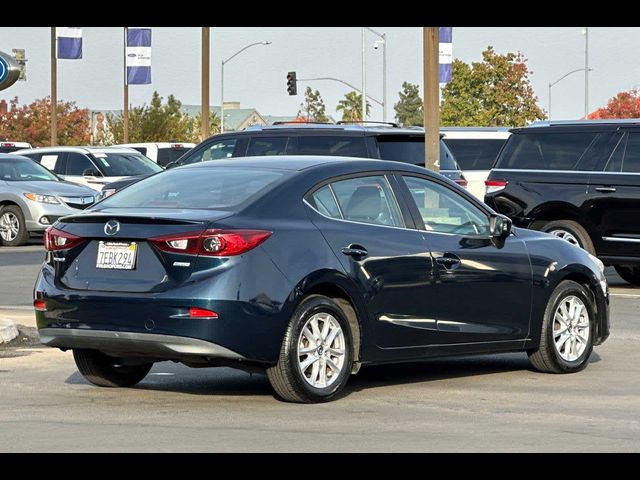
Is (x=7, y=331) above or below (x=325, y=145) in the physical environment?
below

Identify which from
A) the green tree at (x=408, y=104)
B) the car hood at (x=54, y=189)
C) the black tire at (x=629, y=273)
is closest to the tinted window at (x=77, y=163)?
the car hood at (x=54, y=189)

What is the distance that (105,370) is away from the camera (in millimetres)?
10258

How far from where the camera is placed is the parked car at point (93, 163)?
30323 millimetres

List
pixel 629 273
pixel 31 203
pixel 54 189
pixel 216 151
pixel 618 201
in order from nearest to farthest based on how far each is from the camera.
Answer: pixel 618 201
pixel 629 273
pixel 216 151
pixel 31 203
pixel 54 189

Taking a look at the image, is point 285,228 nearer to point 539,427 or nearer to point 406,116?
point 539,427

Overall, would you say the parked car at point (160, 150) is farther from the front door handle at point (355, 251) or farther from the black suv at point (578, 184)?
the front door handle at point (355, 251)

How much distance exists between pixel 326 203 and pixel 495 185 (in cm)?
970

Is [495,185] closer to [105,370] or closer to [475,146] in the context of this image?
[475,146]

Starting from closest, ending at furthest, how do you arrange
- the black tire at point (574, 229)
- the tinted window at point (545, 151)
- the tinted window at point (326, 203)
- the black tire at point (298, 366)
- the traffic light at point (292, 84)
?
1. the black tire at point (298, 366)
2. the tinted window at point (326, 203)
3. the black tire at point (574, 229)
4. the tinted window at point (545, 151)
5. the traffic light at point (292, 84)

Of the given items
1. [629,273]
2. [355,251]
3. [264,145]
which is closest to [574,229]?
[629,273]

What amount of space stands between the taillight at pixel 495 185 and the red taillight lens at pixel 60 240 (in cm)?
1026

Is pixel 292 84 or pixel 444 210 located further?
pixel 292 84

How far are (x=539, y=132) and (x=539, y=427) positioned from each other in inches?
438

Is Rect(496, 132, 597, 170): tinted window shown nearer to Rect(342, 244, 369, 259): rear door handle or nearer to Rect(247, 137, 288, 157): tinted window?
Rect(247, 137, 288, 157): tinted window
